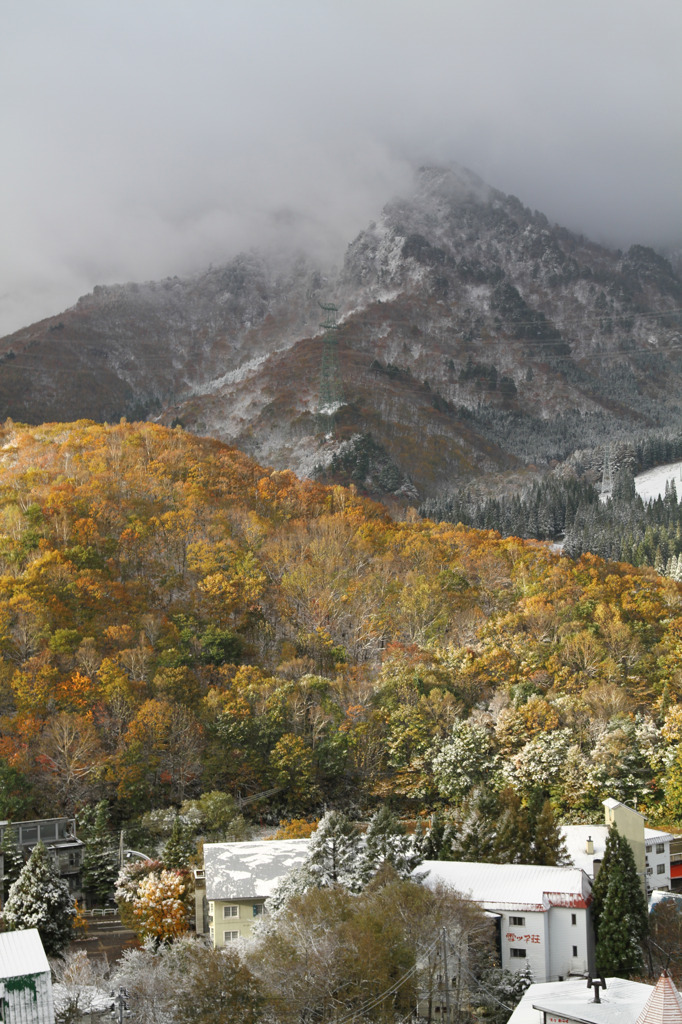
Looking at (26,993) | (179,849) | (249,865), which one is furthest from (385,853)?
(26,993)

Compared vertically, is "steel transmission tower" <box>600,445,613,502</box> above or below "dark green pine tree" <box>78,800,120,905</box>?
above

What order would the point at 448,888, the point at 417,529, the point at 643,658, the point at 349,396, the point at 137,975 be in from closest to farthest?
1. the point at 137,975
2. the point at 448,888
3. the point at 643,658
4. the point at 417,529
5. the point at 349,396

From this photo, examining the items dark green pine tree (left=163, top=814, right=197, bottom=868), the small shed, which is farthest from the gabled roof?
dark green pine tree (left=163, top=814, right=197, bottom=868)

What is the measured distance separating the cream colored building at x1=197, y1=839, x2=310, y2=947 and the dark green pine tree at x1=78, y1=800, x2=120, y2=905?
690 cm

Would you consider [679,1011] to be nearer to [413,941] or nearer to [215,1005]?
[413,941]

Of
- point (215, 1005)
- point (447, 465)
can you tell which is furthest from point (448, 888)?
point (447, 465)

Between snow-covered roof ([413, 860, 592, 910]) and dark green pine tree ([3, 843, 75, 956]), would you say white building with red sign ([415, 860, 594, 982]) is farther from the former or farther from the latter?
dark green pine tree ([3, 843, 75, 956])

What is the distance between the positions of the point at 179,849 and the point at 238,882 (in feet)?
15.0

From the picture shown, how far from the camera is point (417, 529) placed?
9150 centimetres

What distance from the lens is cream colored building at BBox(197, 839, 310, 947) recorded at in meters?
39.1

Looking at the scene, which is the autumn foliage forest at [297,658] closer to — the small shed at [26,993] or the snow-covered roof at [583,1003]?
the snow-covered roof at [583,1003]

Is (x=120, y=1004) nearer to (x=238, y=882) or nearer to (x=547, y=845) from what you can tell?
(x=238, y=882)

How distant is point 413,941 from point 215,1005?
6.78 m

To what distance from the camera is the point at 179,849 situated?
4328 centimetres
